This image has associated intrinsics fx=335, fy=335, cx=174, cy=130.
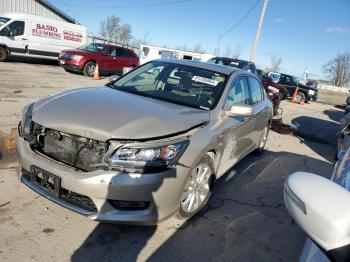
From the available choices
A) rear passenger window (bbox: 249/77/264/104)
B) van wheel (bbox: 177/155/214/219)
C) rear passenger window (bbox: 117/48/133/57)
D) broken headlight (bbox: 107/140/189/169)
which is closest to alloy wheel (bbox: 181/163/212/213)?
van wheel (bbox: 177/155/214/219)

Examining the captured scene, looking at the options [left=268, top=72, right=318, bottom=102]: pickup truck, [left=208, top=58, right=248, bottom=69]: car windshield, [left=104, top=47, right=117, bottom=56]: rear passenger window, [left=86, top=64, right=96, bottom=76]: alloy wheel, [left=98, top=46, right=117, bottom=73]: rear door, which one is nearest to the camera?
[left=208, top=58, right=248, bottom=69]: car windshield

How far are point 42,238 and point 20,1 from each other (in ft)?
95.4

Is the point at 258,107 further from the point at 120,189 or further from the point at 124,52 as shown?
the point at 124,52

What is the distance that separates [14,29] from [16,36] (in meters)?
0.35

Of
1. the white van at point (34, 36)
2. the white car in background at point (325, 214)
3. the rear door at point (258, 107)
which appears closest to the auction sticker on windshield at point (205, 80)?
the rear door at point (258, 107)

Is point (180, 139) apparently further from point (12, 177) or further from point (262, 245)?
point (12, 177)

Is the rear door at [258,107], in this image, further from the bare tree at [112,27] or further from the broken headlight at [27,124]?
the bare tree at [112,27]

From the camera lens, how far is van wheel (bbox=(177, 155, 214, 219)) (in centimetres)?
337

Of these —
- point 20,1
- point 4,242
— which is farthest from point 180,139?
point 20,1

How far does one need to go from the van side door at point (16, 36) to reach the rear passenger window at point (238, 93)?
50.2 ft

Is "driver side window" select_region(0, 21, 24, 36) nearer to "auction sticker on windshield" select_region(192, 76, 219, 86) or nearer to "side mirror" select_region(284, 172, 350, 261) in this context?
"auction sticker on windshield" select_region(192, 76, 219, 86)

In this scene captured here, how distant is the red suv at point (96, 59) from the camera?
1652 cm

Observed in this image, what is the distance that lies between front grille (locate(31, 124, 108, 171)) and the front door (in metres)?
1.51

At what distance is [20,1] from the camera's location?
2717cm
